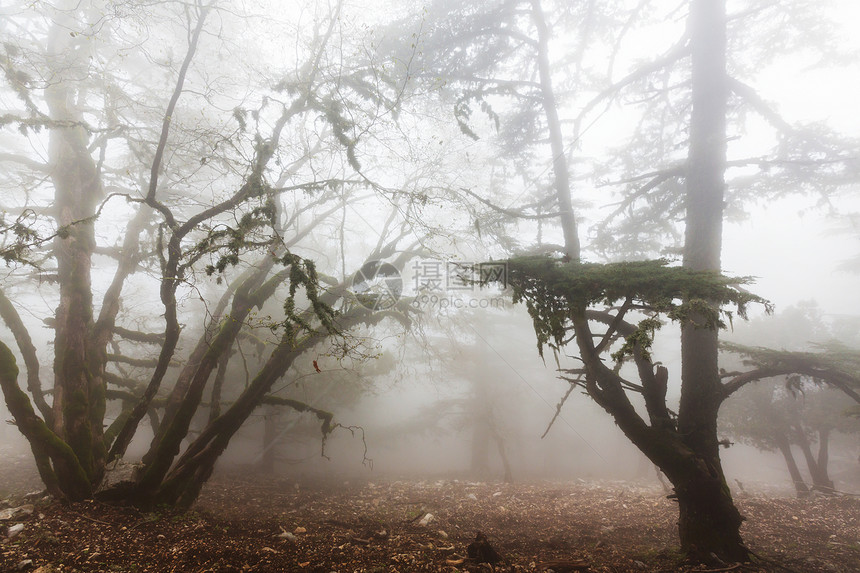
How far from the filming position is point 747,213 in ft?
30.5

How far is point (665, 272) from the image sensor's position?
13.8 ft

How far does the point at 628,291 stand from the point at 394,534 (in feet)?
16.7

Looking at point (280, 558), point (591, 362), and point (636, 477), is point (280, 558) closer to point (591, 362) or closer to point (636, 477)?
point (591, 362)

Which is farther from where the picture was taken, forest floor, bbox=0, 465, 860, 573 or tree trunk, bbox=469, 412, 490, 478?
tree trunk, bbox=469, 412, 490, 478

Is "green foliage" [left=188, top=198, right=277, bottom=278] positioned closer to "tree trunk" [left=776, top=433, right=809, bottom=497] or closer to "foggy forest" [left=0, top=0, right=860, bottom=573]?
"foggy forest" [left=0, top=0, right=860, bottom=573]

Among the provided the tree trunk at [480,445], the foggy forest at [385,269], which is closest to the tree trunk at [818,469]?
the foggy forest at [385,269]

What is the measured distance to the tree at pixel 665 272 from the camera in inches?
171

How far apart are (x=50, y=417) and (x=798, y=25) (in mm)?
16518

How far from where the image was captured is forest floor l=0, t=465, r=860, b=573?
3918mm

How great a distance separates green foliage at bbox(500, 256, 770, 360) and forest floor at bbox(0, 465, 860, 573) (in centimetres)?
318

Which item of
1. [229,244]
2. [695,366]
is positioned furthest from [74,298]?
[695,366]

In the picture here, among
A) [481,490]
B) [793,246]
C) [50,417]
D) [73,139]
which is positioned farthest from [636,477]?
[793,246]

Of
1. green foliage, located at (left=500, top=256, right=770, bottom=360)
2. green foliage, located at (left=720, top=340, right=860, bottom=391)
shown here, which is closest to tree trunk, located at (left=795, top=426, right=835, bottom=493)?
green foliage, located at (left=720, top=340, right=860, bottom=391)

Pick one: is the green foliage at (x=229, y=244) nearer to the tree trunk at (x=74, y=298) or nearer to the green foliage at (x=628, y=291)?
the tree trunk at (x=74, y=298)
